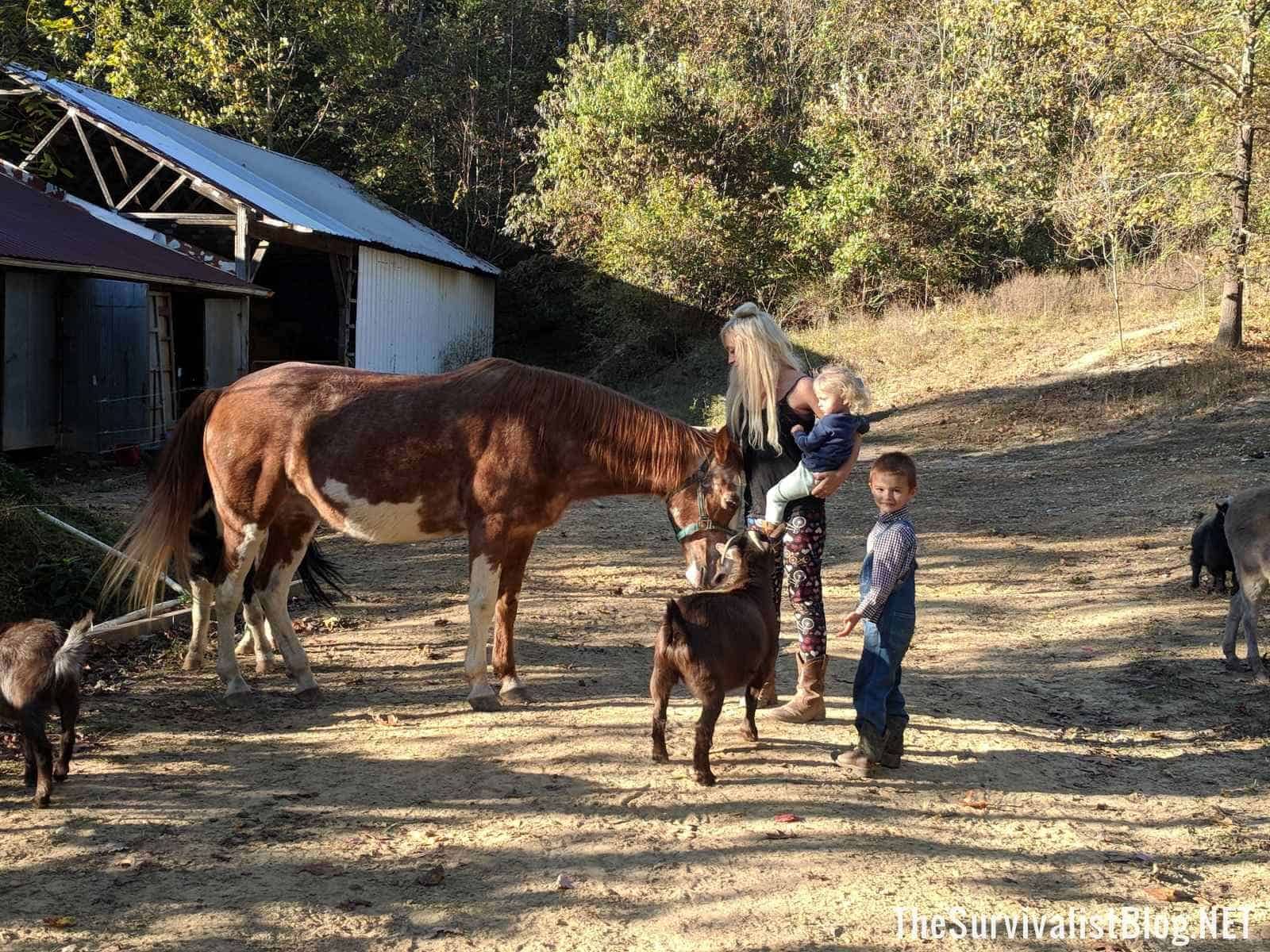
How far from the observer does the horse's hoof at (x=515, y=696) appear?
5.60 m

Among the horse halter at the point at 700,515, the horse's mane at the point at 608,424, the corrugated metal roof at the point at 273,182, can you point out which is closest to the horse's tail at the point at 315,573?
the horse's mane at the point at 608,424

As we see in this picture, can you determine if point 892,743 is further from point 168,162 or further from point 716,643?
point 168,162

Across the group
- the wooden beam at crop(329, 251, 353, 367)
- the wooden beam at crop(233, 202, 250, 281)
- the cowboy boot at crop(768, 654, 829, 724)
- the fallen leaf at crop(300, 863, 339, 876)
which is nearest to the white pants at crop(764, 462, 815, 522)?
the cowboy boot at crop(768, 654, 829, 724)

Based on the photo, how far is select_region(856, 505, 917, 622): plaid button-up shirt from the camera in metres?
4.43

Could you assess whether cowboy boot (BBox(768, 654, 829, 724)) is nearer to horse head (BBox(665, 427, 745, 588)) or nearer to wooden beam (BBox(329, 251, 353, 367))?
horse head (BBox(665, 427, 745, 588))

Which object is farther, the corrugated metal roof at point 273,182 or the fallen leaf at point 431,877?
the corrugated metal roof at point 273,182

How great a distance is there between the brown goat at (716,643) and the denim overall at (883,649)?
0.46 m

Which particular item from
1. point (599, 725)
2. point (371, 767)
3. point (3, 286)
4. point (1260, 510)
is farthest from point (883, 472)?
point (3, 286)

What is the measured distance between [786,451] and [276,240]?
15291 mm

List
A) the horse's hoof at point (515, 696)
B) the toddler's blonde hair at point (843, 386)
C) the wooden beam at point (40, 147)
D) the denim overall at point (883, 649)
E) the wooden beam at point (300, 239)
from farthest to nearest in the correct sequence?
the wooden beam at point (300, 239) → the wooden beam at point (40, 147) → the horse's hoof at point (515, 696) → the toddler's blonde hair at point (843, 386) → the denim overall at point (883, 649)

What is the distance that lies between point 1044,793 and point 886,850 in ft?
3.45

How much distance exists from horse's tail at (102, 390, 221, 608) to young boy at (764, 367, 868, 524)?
3429 millimetres

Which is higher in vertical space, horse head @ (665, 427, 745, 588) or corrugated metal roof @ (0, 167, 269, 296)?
corrugated metal roof @ (0, 167, 269, 296)

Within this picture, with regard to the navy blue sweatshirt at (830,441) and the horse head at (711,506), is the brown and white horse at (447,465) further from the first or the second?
the navy blue sweatshirt at (830,441)
